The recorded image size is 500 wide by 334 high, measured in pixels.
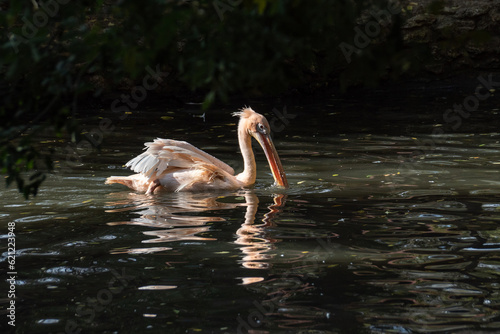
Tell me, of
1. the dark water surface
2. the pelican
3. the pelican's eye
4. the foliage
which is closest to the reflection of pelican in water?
the dark water surface

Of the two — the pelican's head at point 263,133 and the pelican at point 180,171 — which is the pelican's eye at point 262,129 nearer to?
the pelican's head at point 263,133

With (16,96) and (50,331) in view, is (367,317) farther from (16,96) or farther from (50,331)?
(16,96)

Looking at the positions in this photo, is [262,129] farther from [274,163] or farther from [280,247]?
[280,247]

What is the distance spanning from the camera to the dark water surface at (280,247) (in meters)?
4.33

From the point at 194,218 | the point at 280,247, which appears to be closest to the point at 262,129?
the point at 194,218

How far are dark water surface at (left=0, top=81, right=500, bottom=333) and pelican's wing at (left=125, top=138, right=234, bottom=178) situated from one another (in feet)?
1.10

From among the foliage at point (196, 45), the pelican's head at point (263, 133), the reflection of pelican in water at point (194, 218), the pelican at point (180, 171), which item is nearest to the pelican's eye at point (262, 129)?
the pelican's head at point (263, 133)

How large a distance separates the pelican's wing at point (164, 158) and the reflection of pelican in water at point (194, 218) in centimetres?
32

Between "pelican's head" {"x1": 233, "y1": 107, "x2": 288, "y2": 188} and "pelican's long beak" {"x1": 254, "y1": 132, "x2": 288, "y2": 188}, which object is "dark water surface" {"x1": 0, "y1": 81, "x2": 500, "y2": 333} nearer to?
"pelican's long beak" {"x1": 254, "y1": 132, "x2": 288, "y2": 188}

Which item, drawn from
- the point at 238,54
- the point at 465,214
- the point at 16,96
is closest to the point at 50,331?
the point at 16,96

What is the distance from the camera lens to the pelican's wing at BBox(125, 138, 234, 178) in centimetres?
802

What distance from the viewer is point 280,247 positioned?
5.80 meters

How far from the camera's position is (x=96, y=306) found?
4.52m

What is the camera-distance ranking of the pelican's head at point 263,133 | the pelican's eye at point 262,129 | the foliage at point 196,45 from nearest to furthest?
the foliage at point 196,45 < the pelican's head at point 263,133 < the pelican's eye at point 262,129
